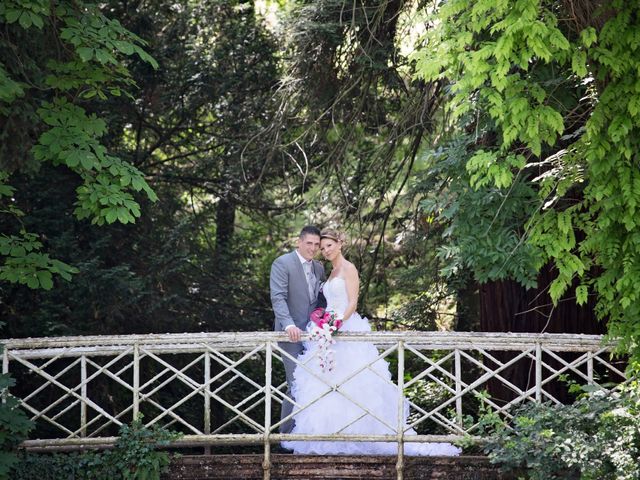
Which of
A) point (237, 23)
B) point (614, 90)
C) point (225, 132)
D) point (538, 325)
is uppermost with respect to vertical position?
point (237, 23)

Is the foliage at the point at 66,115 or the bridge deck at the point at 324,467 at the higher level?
the foliage at the point at 66,115

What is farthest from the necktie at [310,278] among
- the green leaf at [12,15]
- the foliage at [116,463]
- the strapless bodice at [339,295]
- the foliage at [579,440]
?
the green leaf at [12,15]

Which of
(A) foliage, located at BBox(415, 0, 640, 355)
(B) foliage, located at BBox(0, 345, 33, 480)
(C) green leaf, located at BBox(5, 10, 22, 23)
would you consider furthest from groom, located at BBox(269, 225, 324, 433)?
(C) green leaf, located at BBox(5, 10, 22, 23)

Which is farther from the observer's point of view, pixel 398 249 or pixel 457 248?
pixel 398 249

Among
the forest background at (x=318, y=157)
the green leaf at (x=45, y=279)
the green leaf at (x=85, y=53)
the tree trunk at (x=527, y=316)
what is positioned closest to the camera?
the forest background at (x=318, y=157)

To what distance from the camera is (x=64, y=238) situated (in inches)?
419

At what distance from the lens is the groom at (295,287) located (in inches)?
329

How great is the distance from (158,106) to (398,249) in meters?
3.60

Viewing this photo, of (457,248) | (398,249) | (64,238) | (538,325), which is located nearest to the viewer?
(457,248)

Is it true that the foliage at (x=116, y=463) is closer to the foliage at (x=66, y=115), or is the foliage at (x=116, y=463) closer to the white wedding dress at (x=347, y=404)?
the white wedding dress at (x=347, y=404)

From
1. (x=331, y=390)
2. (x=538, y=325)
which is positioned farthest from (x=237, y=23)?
(x=331, y=390)

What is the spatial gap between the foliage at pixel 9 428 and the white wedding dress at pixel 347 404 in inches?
84.1

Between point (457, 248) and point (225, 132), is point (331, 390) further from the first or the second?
point (225, 132)

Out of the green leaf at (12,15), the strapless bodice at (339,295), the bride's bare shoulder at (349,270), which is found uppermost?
the green leaf at (12,15)
